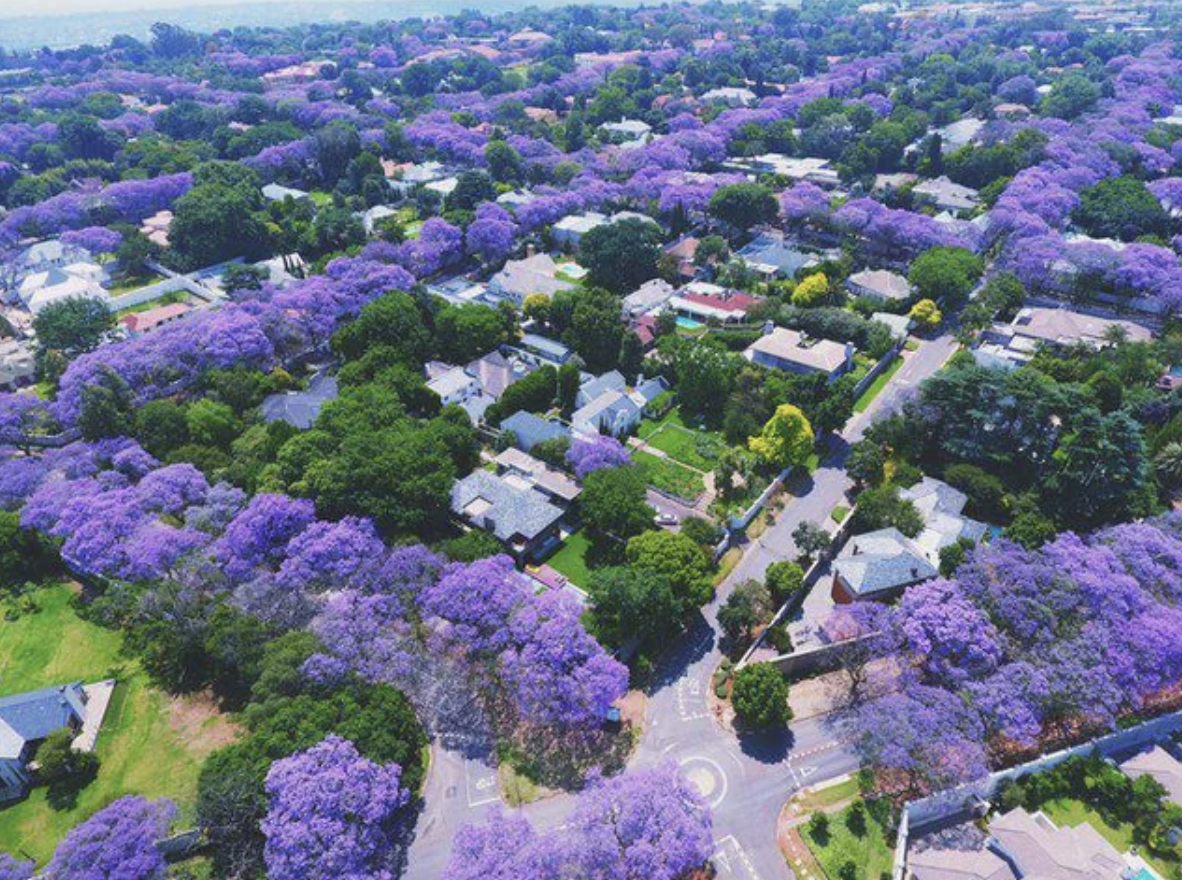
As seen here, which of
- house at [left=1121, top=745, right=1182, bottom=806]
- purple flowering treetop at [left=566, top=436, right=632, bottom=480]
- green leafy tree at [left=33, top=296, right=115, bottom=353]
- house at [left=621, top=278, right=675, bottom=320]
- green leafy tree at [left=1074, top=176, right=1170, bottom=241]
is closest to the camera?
house at [left=1121, top=745, right=1182, bottom=806]

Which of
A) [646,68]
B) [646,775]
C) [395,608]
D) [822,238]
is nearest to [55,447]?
[395,608]

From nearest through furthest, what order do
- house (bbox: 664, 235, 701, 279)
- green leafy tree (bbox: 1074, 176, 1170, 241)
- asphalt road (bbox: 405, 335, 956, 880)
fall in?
1. asphalt road (bbox: 405, 335, 956, 880)
2. green leafy tree (bbox: 1074, 176, 1170, 241)
3. house (bbox: 664, 235, 701, 279)

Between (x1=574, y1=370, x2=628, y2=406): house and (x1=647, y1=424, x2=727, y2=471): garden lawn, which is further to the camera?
(x1=574, y1=370, x2=628, y2=406): house

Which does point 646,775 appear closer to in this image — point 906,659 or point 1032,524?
point 906,659

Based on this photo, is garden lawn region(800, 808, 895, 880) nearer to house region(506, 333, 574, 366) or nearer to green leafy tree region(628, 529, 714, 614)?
green leafy tree region(628, 529, 714, 614)

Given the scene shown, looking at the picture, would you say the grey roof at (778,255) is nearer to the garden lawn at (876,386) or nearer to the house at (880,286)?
the house at (880,286)

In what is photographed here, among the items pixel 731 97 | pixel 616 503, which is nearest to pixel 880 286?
pixel 616 503

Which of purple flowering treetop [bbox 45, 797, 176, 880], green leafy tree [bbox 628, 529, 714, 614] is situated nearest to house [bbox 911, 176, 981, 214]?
green leafy tree [bbox 628, 529, 714, 614]
